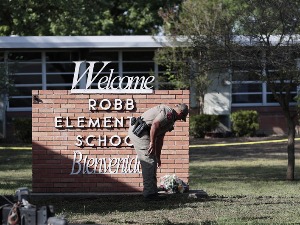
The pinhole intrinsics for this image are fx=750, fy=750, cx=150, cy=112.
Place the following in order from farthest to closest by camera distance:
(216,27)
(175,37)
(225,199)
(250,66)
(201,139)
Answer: (201,139) < (175,37) < (216,27) < (250,66) < (225,199)

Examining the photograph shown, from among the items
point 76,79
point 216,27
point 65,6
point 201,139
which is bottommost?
point 201,139

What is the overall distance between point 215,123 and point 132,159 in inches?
690

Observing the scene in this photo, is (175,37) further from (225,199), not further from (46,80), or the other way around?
(225,199)

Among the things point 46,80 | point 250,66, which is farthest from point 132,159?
point 46,80

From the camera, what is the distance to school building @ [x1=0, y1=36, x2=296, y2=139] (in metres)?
30.6

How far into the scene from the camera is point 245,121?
3067 cm

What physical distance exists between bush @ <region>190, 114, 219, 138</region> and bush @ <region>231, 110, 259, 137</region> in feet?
2.56

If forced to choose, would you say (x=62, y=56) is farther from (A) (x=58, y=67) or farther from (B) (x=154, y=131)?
(B) (x=154, y=131)

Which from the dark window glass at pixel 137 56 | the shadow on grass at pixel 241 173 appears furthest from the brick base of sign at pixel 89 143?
the dark window glass at pixel 137 56

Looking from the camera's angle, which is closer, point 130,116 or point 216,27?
point 130,116

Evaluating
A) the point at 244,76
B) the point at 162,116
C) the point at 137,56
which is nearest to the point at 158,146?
the point at 162,116

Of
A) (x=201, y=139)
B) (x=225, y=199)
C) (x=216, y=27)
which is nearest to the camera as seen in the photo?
(x=225, y=199)

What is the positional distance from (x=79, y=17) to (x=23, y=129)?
8.57 m

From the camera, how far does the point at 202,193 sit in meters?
13.2
